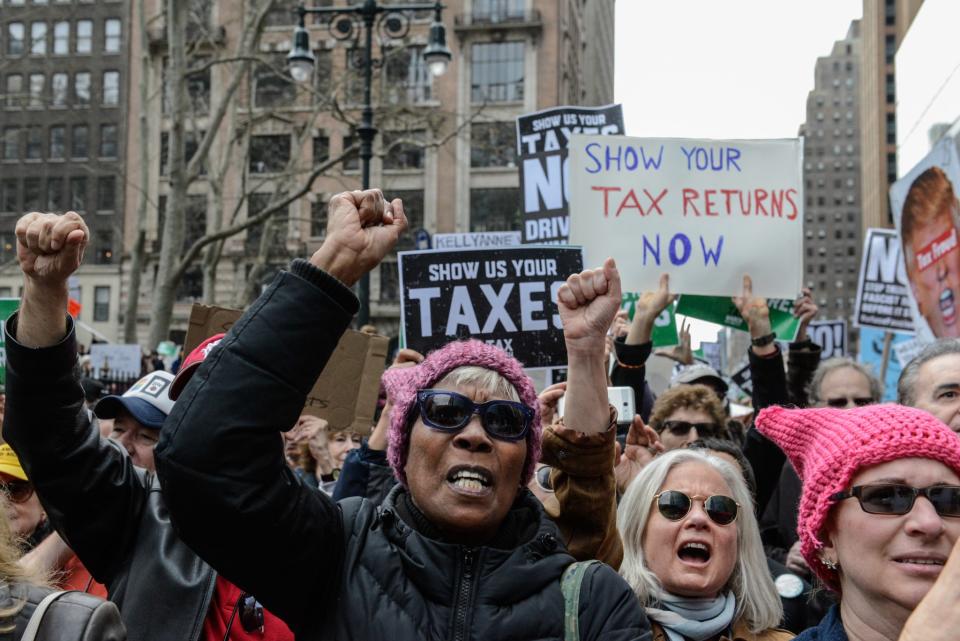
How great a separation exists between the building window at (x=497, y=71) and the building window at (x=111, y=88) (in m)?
21.3

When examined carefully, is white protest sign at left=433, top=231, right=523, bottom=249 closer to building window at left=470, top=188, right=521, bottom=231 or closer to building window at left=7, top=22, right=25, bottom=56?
building window at left=470, top=188, right=521, bottom=231

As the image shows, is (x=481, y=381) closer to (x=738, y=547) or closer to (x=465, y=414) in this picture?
(x=465, y=414)

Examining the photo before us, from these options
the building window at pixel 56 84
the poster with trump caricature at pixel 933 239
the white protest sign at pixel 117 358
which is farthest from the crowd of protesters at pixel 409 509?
the building window at pixel 56 84

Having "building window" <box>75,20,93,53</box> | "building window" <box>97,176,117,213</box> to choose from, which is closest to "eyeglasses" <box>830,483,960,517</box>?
"building window" <box>97,176,117,213</box>

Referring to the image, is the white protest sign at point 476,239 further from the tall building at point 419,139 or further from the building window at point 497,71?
the building window at point 497,71

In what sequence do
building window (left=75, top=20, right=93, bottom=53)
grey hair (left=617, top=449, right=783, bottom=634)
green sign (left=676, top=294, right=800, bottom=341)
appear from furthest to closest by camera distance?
building window (left=75, top=20, right=93, bottom=53), green sign (left=676, top=294, right=800, bottom=341), grey hair (left=617, top=449, right=783, bottom=634)

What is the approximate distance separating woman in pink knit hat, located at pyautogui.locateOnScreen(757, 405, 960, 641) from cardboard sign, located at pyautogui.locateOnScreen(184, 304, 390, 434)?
2.77 m

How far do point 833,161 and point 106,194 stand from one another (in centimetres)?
14093

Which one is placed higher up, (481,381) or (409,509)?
(481,381)

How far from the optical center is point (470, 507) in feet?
7.55

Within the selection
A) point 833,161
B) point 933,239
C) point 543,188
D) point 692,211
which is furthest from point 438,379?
point 833,161

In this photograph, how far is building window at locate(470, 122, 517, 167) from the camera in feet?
138

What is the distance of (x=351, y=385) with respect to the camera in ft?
15.8

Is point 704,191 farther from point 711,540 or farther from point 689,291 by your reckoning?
point 711,540
